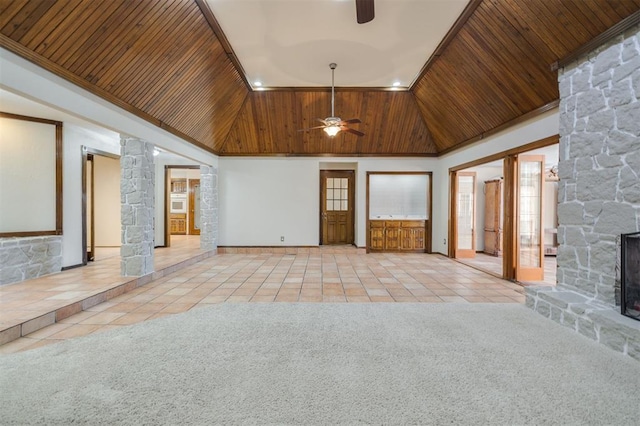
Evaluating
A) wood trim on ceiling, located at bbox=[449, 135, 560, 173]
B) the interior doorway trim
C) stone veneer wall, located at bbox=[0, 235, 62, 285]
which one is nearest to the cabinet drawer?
wood trim on ceiling, located at bbox=[449, 135, 560, 173]

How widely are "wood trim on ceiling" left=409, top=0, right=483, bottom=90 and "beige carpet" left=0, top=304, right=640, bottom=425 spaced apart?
12.3 ft

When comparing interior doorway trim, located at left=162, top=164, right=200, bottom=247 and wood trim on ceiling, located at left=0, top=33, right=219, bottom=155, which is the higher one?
wood trim on ceiling, located at left=0, top=33, right=219, bottom=155

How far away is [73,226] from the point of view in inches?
195

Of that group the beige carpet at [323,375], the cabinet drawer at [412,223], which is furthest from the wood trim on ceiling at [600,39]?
the cabinet drawer at [412,223]

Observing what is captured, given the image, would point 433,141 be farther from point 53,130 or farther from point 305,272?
point 53,130

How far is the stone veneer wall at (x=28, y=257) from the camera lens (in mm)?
3873

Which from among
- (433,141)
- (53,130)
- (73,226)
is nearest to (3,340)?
(73,226)

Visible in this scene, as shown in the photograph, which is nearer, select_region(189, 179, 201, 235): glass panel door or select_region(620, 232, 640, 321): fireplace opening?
select_region(620, 232, 640, 321): fireplace opening

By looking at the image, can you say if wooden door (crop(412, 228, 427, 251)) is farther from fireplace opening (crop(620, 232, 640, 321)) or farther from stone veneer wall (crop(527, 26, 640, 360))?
fireplace opening (crop(620, 232, 640, 321))

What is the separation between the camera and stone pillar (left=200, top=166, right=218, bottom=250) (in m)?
7.11

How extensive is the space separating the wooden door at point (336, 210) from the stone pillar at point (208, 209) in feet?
9.74

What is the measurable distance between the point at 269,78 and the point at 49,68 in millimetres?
3409

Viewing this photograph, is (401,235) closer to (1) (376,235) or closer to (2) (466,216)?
(1) (376,235)

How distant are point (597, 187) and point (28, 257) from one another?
288 inches
